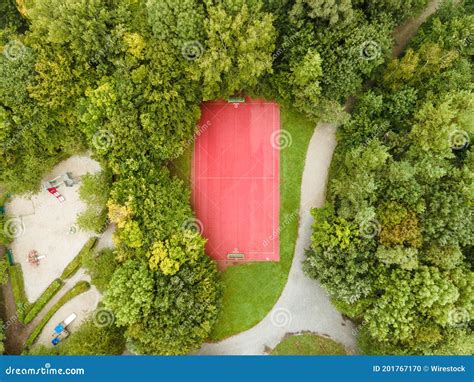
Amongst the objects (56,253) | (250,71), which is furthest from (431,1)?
(56,253)

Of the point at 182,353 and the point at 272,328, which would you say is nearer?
the point at 182,353

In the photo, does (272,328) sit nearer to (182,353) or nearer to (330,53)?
(182,353)

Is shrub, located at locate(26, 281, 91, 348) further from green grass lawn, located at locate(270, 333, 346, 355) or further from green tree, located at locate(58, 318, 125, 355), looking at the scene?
green grass lawn, located at locate(270, 333, 346, 355)

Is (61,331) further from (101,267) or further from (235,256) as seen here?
(235,256)

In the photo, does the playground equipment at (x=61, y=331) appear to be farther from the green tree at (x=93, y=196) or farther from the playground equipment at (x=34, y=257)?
the green tree at (x=93, y=196)

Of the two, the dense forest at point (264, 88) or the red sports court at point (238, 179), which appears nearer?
the dense forest at point (264, 88)

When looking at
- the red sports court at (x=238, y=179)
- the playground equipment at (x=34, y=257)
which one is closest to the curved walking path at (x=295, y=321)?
the red sports court at (x=238, y=179)
